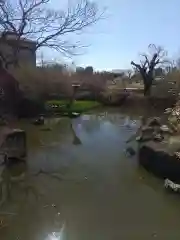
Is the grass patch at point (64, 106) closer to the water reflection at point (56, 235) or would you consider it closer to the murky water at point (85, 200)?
the murky water at point (85, 200)

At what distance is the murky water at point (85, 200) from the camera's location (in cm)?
554

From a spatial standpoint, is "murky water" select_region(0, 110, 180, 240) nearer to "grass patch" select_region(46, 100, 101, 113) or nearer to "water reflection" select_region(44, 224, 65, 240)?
"water reflection" select_region(44, 224, 65, 240)

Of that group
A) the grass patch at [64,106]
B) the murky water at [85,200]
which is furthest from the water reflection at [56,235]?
the grass patch at [64,106]

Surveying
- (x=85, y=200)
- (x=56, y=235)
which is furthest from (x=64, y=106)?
(x=56, y=235)

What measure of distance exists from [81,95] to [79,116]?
7186 millimetres

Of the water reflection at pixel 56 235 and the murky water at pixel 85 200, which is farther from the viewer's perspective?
the murky water at pixel 85 200

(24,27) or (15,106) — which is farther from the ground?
(24,27)

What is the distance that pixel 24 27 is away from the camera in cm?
1753

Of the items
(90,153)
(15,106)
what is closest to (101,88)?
(15,106)

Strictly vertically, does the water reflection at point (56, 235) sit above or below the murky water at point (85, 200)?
above

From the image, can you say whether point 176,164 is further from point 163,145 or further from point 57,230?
point 57,230

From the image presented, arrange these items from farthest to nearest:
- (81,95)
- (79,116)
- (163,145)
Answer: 1. (81,95)
2. (79,116)
3. (163,145)

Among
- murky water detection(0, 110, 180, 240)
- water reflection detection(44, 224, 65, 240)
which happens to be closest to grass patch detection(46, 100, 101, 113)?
murky water detection(0, 110, 180, 240)

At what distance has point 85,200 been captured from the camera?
22.4 ft
